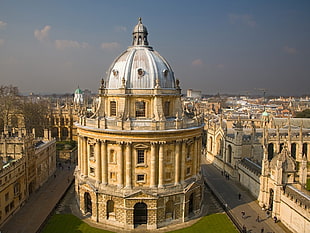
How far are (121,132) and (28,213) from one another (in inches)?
668

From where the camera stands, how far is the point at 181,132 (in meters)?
33.0

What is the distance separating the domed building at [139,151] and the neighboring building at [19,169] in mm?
8323

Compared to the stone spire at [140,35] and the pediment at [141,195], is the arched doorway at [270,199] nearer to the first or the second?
the pediment at [141,195]

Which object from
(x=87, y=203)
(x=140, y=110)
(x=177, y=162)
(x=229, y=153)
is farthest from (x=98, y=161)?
(x=229, y=153)

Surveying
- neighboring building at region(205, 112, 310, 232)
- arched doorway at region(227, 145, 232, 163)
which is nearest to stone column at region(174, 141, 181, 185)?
neighboring building at region(205, 112, 310, 232)

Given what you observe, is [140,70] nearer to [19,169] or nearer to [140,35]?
[140,35]

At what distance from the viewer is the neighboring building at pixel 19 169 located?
33781 millimetres

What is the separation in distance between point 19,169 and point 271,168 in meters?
33.2

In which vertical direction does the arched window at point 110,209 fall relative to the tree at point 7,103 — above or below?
below

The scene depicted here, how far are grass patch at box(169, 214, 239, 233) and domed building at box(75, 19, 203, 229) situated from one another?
179 cm

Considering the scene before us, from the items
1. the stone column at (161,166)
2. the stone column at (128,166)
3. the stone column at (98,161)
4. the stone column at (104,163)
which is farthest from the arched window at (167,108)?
the stone column at (98,161)

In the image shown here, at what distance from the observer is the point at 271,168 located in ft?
121

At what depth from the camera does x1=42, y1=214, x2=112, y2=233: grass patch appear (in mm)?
31531

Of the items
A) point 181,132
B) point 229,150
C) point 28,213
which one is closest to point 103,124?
point 181,132
